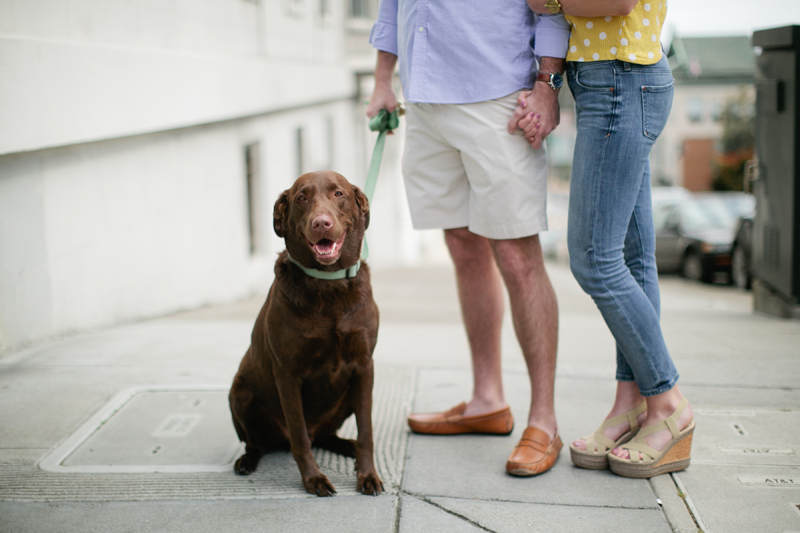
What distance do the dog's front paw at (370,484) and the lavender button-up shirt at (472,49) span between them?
4.21 ft

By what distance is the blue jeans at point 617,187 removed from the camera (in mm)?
2268

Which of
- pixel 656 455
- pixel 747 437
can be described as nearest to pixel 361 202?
pixel 656 455

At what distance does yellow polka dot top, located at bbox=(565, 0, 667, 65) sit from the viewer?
2229mm

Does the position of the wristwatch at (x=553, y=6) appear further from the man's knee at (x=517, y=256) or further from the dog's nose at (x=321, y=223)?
→ the dog's nose at (x=321, y=223)

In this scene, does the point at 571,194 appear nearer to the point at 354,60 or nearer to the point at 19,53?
the point at 19,53

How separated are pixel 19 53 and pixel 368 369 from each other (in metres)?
2.70

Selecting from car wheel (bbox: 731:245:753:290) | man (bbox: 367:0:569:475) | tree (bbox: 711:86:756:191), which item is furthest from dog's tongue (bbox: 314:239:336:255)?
tree (bbox: 711:86:756:191)

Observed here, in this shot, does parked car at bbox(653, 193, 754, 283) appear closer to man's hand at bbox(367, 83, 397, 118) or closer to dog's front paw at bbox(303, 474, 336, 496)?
man's hand at bbox(367, 83, 397, 118)

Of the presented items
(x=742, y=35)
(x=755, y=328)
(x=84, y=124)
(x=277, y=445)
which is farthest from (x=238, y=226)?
(x=742, y=35)

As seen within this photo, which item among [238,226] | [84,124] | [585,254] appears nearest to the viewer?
[585,254]

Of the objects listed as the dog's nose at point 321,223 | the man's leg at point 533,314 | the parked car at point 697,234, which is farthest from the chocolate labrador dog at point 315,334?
the parked car at point 697,234

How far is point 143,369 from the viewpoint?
3.59 metres

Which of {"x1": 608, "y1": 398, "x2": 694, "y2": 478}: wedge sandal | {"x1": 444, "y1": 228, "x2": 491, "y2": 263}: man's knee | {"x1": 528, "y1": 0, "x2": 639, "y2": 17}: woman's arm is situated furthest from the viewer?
{"x1": 444, "y1": 228, "x2": 491, "y2": 263}: man's knee

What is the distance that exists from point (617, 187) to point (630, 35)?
46cm
